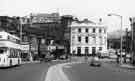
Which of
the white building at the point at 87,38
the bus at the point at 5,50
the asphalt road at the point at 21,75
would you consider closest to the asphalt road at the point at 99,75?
the asphalt road at the point at 21,75

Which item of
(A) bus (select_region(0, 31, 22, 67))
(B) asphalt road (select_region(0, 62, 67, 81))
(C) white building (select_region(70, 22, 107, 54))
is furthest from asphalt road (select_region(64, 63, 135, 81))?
(C) white building (select_region(70, 22, 107, 54))

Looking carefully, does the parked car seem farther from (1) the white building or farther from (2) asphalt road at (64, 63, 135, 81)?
(2) asphalt road at (64, 63, 135, 81)

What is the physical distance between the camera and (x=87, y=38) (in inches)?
4299

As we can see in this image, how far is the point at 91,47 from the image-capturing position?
107688mm

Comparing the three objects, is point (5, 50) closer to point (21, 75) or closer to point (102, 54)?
point (21, 75)

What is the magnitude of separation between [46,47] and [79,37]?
14343mm

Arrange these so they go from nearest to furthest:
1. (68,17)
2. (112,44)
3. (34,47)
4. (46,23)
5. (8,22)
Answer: (8,22), (34,47), (68,17), (46,23), (112,44)

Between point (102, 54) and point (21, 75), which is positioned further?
point (102, 54)

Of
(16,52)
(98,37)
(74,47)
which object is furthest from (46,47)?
(16,52)

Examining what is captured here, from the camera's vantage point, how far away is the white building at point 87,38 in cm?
10794

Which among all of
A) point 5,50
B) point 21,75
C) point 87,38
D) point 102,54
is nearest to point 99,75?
point 21,75

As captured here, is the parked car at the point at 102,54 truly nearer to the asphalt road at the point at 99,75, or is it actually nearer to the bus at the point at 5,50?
the asphalt road at the point at 99,75

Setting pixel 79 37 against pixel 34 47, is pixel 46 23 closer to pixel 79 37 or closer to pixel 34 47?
pixel 79 37

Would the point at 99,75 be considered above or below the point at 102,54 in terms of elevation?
above
